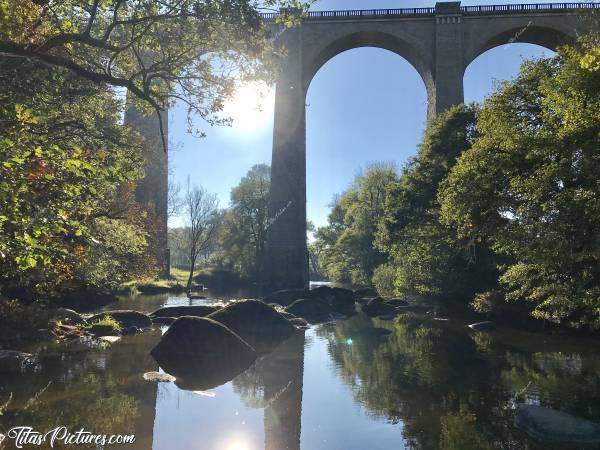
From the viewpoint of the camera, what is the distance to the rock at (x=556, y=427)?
7863 millimetres

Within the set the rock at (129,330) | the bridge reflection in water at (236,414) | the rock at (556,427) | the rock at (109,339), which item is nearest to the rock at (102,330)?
the rock at (129,330)

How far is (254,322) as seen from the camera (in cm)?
1927

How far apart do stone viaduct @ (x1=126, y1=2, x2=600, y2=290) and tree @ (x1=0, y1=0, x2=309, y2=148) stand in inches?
1170

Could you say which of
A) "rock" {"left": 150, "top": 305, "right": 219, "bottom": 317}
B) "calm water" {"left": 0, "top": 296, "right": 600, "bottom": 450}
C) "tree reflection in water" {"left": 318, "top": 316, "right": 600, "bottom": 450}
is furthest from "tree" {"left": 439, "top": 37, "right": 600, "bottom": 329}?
"rock" {"left": 150, "top": 305, "right": 219, "bottom": 317}

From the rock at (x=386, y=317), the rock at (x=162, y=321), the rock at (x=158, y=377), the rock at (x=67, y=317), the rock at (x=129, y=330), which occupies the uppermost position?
the rock at (x=67, y=317)

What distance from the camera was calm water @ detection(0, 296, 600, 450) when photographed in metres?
8.31

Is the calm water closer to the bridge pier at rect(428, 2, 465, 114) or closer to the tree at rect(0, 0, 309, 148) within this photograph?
the tree at rect(0, 0, 309, 148)

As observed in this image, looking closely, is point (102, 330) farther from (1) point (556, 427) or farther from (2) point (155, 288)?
(2) point (155, 288)

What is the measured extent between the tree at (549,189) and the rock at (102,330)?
13.6m

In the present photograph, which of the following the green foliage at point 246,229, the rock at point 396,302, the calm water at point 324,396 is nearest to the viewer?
the calm water at point 324,396

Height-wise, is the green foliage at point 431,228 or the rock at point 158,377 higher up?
the green foliage at point 431,228

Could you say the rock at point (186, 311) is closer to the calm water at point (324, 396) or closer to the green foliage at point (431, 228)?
the calm water at point (324, 396)

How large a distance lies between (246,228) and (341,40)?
28102mm

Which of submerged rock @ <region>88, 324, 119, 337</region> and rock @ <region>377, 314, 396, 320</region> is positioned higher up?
rock @ <region>377, 314, 396, 320</region>
